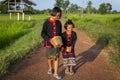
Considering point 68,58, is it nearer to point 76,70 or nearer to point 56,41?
point 76,70

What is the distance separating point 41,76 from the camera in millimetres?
7098

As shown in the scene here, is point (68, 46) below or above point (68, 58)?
above

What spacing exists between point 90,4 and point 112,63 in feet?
361

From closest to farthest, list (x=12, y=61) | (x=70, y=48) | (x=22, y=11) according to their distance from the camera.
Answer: (x=70, y=48)
(x=12, y=61)
(x=22, y=11)

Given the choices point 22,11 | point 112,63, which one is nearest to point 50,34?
point 112,63

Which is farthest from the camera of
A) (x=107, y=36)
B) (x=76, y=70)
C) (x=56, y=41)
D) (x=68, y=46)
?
(x=107, y=36)

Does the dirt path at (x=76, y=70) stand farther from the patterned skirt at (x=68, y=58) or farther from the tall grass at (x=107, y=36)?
the tall grass at (x=107, y=36)

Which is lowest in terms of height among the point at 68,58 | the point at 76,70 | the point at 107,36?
the point at 107,36

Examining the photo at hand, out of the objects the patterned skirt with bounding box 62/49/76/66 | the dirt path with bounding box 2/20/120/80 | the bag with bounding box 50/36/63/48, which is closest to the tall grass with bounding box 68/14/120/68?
the dirt path with bounding box 2/20/120/80

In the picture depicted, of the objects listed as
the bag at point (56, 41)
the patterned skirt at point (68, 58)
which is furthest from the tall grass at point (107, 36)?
the bag at point (56, 41)

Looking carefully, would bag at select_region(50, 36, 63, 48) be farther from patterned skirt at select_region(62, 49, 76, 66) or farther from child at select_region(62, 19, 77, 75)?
patterned skirt at select_region(62, 49, 76, 66)

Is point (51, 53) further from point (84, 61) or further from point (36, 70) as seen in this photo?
point (84, 61)

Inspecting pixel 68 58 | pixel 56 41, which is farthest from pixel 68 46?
pixel 56 41

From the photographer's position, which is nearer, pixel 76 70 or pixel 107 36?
pixel 76 70
